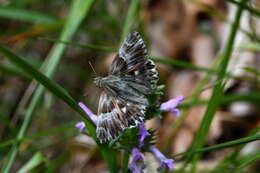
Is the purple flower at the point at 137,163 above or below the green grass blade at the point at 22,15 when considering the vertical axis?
below

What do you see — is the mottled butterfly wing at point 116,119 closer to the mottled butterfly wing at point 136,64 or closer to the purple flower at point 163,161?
the mottled butterfly wing at point 136,64

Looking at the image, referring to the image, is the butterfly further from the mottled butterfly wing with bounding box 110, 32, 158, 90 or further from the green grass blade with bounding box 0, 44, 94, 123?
the green grass blade with bounding box 0, 44, 94, 123

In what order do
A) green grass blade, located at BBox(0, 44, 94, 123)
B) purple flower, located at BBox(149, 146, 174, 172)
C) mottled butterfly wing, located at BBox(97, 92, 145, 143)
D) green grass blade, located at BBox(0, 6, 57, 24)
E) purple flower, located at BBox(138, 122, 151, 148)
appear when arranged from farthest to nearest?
green grass blade, located at BBox(0, 6, 57, 24)
purple flower, located at BBox(149, 146, 174, 172)
purple flower, located at BBox(138, 122, 151, 148)
mottled butterfly wing, located at BBox(97, 92, 145, 143)
green grass blade, located at BBox(0, 44, 94, 123)

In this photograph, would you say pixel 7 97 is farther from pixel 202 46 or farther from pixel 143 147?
pixel 143 147

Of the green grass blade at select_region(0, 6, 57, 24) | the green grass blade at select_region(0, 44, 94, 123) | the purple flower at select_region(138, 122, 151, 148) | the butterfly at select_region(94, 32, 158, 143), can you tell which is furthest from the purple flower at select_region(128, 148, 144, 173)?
the green grass blade at select_region(0, 6, 57, 24)

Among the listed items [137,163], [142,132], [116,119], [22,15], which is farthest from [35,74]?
[22,15]

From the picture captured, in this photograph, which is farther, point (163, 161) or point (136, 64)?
point (163, 161)

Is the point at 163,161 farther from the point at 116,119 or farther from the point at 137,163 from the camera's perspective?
the point at 116,119

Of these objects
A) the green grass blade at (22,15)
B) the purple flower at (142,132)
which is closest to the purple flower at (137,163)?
the purple flower at (142,132)
